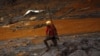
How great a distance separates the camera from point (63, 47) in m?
11.3

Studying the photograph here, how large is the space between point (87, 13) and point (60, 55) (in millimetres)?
8586

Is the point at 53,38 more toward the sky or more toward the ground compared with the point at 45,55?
more toward the sky

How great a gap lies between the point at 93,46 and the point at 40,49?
9.46ft

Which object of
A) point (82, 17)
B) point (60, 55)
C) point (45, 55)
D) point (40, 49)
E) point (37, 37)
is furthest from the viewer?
point (82, 17)

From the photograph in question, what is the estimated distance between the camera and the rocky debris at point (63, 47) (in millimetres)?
10461

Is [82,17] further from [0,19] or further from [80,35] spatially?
[0,19]

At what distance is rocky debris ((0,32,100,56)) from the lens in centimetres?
1046

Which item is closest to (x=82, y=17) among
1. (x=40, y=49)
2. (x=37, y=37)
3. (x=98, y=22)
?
(x=98, y=22)

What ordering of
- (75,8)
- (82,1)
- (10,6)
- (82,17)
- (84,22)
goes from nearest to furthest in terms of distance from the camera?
(84,22), (82,17), (75,8), (82,1), (10,6)

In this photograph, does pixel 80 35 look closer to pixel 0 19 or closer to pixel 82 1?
pixel 82 1

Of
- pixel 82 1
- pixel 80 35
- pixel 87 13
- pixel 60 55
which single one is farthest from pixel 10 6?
pixel 60 55

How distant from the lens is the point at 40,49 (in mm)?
12141

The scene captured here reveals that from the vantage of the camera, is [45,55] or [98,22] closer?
[45,55]

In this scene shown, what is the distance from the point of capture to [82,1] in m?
22.5
